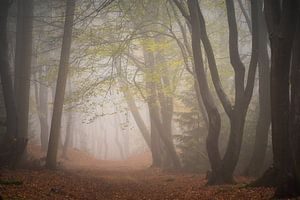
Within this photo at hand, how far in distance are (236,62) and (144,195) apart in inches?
233

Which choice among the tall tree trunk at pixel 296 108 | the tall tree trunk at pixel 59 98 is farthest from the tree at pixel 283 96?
the tall tree trunk at pixel 59 98

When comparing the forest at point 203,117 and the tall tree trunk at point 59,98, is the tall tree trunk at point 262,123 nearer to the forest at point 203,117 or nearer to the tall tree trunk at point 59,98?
the forest at point 203,117

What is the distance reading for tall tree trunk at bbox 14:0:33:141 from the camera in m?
18.2

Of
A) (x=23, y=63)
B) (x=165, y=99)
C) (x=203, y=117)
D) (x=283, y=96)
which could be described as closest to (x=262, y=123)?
(x=203, y=117)

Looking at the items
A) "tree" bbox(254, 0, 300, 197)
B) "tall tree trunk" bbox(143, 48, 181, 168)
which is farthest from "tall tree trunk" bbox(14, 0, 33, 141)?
"tree" bbox(254, 0, 300, 197)

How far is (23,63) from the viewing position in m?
18.8

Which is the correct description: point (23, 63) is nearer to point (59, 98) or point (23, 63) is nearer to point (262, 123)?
point (59, 98)

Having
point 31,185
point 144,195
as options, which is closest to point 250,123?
point 144,195

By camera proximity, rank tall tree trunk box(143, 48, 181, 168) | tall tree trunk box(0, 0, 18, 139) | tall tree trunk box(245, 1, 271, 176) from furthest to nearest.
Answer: tall tree trunk box(143, 48, 181, 168) → tall tree trunk box(0, 0, 18, 139) → tall tree trunk box(245, 1, 271, 176)

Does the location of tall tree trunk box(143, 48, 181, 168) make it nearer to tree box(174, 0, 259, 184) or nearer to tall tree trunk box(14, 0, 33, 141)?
tall tree trunk box(14, 0, 33, 141)

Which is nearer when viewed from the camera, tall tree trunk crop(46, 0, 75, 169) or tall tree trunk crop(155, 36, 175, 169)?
tall tree trunk crop(46, 0, 75, 169)

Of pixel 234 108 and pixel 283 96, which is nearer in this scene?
pixel 283 96

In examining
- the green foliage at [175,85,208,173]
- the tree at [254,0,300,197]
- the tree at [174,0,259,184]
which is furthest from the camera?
the green foliage at [175,85,208,173]

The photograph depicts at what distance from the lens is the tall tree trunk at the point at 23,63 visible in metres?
18.2
